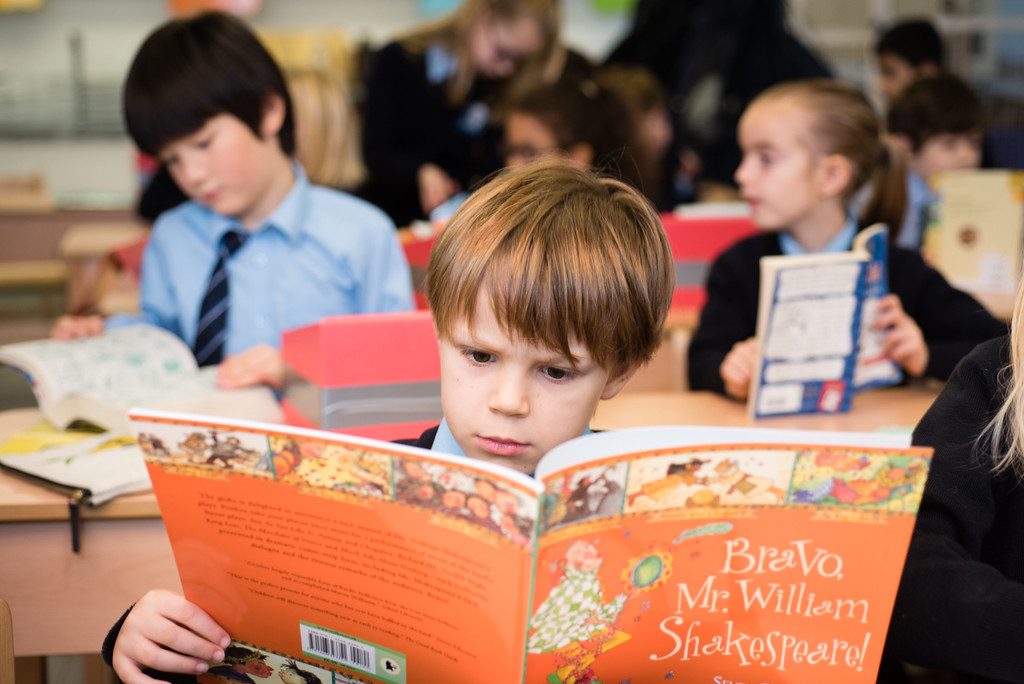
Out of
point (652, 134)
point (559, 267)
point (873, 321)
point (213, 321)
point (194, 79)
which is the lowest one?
point (213, 321)

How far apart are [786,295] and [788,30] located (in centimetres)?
293

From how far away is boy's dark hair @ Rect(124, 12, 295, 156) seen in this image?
5.52ft

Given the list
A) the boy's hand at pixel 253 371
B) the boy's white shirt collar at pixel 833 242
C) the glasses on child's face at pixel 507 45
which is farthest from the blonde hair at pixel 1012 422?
the glasses on child's face at pixel 507 45

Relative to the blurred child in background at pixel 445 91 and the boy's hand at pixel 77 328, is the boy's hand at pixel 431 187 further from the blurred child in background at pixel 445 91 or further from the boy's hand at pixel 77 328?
the boy's hand at pixel 77 328

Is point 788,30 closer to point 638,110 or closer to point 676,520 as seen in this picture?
point 638,110

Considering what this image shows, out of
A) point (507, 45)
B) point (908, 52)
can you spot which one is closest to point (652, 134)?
point (507, 45)

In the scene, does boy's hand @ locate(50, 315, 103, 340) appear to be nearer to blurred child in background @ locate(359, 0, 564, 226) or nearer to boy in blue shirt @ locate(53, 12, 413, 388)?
boy in blue shirt @ locate(53, 12, 413, 388)

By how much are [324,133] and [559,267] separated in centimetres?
250

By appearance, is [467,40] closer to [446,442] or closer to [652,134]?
[652,134]

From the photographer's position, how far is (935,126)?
3.17 metres

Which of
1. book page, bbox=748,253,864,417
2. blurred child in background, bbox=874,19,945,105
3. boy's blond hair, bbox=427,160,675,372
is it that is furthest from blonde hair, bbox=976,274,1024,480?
blurred child in background, bbox=874,19,945,105

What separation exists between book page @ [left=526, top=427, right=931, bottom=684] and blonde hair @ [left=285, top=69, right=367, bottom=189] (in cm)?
257

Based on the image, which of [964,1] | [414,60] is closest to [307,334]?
[414,60]

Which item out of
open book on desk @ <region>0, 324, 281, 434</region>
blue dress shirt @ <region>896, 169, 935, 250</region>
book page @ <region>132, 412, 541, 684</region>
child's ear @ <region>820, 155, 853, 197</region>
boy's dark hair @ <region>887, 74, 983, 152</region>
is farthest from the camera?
boy's dark hair @ <region>887, 74, 983, 152</region>
